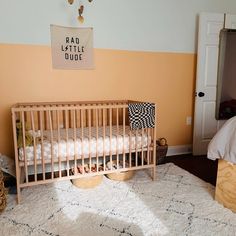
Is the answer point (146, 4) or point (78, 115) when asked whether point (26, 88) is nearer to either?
point (78, 115)

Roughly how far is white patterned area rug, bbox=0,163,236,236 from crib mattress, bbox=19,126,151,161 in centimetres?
36

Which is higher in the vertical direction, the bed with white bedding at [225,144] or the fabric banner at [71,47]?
the fabric banner at [71,47]

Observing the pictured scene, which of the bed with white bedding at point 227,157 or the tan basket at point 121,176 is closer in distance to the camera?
the bed with white bedding at point 227,157

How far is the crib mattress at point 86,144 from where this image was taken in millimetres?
2045

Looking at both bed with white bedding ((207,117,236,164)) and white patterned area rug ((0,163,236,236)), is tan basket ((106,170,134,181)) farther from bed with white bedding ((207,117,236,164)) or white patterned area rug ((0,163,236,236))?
bed with white bedding ((207,117,236,164))

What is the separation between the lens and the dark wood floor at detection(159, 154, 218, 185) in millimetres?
2603

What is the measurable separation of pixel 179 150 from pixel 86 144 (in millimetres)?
1649

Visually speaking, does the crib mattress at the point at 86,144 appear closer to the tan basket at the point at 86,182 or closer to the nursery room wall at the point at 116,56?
the tan basket at the point at 86,182

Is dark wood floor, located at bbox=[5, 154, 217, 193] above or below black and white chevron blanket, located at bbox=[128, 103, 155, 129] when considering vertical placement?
below

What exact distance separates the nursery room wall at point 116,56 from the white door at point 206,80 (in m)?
0.14

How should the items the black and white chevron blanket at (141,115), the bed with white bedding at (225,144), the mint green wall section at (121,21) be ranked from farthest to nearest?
the mint green wall section at (121,21) < the black and white chevron blanket at (141,115) < the bed with white bedding at (225,144)

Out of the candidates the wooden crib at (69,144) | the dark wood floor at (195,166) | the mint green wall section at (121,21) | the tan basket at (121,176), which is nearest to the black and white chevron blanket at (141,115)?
the wooden crib at (69,144)

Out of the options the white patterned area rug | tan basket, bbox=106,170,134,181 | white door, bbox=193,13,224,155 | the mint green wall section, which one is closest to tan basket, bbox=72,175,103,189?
the white patterned area rug

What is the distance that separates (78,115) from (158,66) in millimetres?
1203
